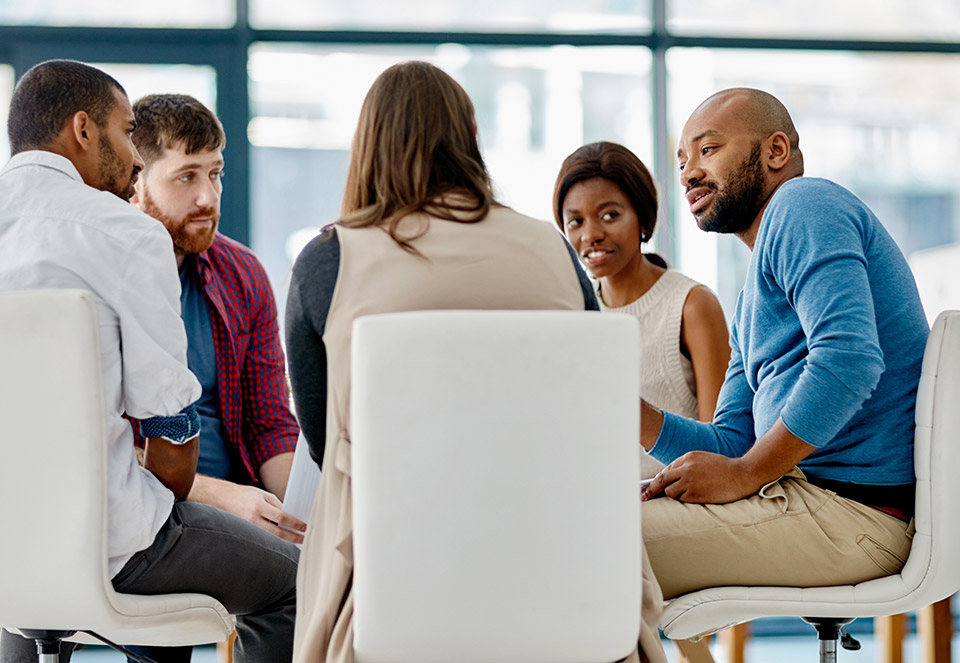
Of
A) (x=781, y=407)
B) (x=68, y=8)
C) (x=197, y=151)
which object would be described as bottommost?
(x=781, y=407)

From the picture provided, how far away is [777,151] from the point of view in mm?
1823

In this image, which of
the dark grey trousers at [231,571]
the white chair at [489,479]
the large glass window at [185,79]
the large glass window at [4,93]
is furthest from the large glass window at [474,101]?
the white chair at [489,479]

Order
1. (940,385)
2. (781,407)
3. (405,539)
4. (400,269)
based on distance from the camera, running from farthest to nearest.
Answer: (781,407) < (940,385) < (400,269) < (405,539)

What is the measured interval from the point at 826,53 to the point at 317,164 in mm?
2128

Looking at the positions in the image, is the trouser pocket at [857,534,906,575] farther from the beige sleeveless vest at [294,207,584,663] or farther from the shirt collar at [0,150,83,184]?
the shirt collar at [0,150,83,184]

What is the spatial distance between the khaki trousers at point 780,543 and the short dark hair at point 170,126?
51.0 inches

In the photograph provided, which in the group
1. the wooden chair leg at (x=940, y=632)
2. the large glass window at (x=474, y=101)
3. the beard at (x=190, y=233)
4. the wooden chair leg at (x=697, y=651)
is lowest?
the wooden chair leg at (x=940, y=632)

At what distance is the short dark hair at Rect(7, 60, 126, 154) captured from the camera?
67.3 inches

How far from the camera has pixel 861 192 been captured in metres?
4.33

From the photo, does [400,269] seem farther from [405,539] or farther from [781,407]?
[781,407]

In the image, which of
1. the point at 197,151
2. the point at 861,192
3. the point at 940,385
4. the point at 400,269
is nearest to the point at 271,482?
the point at 197,151

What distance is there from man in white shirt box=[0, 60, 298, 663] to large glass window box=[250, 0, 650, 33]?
2413mm

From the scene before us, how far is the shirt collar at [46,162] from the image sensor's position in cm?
165

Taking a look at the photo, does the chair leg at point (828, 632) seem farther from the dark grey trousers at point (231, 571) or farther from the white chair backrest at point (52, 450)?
the white chair backrest at point (52, 450)
